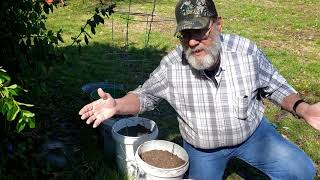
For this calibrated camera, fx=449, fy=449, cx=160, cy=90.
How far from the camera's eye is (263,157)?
378 centimetres

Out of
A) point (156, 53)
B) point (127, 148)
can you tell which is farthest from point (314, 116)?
point (156, 53)

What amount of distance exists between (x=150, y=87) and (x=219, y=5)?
8310 millimetres

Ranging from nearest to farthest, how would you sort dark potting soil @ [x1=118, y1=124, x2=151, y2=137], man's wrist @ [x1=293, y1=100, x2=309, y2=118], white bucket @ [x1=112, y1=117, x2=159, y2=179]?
man's wrist @ [x1=293, y1=100, x2=309, y2=118]
white bucket @ [x1=112, y1=117, x2=159, y2=179]
dark potting soil @ [x1=118, y1=124, x2=151, y2=137]

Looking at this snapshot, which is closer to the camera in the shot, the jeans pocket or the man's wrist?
the man's wrist

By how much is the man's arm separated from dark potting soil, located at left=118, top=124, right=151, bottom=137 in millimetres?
1436

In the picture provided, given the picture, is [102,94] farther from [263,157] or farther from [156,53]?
[156,53]

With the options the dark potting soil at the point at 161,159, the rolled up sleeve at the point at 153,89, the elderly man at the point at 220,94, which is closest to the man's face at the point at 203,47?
the elderly man at the point at 220,94

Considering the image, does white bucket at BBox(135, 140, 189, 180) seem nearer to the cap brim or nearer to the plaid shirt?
the plaid shirt

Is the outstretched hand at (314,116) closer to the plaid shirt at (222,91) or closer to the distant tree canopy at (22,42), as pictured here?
the plaid shirt at (222,91)

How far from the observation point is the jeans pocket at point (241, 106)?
3602 millimetres

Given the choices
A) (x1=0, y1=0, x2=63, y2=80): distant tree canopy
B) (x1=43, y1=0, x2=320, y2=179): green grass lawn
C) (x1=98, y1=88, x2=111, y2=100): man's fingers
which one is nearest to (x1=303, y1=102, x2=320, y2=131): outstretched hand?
(x1=43, y1=0, x2=320, y2=179): green grass lawn

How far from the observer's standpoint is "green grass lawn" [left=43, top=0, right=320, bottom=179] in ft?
16.5

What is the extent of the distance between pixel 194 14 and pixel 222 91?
2.18 feet

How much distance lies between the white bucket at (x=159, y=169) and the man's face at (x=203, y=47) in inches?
34.0
